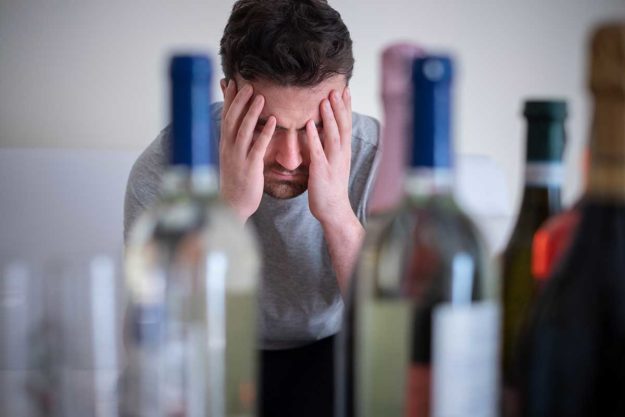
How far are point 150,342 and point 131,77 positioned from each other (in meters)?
1.94

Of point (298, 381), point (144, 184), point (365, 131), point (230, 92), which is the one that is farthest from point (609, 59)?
point (365, 131)

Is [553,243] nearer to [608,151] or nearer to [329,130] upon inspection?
[608,151]

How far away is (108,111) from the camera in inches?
86.9

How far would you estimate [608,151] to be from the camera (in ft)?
1.31

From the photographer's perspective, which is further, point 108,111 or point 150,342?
point 108,111

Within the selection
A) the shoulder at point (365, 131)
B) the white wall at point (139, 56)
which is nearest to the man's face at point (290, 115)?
the shoulder at point (365, 131)

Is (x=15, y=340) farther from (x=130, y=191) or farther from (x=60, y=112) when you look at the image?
(x=60, y=112)

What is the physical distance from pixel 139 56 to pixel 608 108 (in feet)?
6.57

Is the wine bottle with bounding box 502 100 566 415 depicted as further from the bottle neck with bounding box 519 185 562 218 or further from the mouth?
the mouth

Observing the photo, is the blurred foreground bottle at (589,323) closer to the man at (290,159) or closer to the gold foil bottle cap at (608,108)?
the gold foil bottle cap at (608,108)

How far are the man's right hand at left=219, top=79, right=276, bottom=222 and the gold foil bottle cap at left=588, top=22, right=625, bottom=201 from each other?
2.80 ft

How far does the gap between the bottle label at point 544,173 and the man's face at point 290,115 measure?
807 millimetres

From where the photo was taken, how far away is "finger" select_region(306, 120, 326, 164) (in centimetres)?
131

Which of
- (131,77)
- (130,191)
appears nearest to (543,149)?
(130,191)
